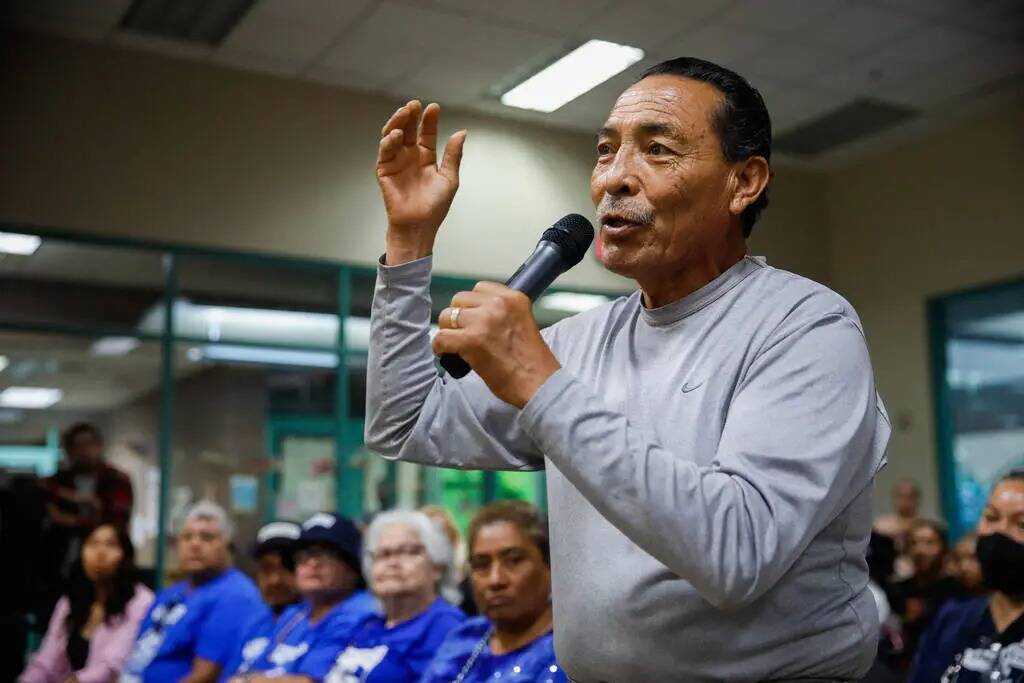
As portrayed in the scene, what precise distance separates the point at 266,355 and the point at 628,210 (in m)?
5.40

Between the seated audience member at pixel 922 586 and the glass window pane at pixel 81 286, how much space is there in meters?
4.04

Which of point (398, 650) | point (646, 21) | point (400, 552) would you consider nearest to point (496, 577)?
point (398, 650)

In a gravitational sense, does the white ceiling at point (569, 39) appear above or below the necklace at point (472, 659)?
above

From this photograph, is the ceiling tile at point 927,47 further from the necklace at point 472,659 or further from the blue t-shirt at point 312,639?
the necklace at point 472,659

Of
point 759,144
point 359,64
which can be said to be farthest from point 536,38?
point 759,144

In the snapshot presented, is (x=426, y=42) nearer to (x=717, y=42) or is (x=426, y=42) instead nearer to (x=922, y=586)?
(x=717, y=42)

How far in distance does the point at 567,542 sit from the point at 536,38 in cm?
484

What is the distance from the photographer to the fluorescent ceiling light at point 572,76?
5.66m

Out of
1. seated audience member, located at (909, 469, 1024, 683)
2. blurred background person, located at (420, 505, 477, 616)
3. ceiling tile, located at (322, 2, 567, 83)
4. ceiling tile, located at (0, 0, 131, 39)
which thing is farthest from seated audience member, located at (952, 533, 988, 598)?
ceiling tile, located at (0, 0, 131, 39)

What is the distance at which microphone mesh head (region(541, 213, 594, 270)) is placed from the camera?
3.93 feet

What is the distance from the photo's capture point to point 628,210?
3.79 feet

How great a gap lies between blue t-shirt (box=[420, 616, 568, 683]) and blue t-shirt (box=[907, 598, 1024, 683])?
0.98 m

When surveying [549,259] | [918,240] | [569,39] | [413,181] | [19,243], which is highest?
[569,39]

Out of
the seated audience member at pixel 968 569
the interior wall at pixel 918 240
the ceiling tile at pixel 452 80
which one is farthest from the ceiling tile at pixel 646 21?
the seated audience member at pixel 968 569
